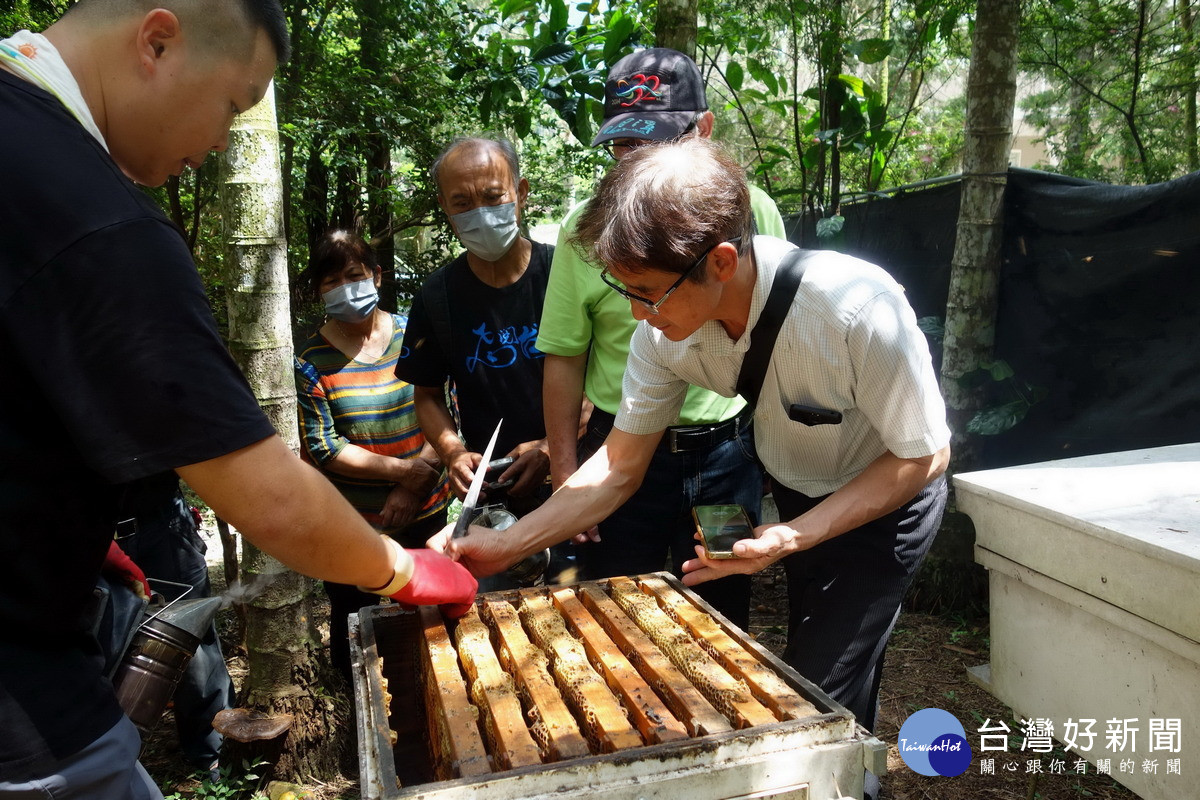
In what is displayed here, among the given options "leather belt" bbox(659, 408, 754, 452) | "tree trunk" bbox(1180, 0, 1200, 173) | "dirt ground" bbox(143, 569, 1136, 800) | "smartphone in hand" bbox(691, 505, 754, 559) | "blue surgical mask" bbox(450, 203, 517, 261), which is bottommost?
"dirt ground" bbox(143, 569, 1136, 800)

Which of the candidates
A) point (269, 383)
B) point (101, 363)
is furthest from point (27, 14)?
point (101, 363)

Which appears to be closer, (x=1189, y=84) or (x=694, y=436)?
(x=694, y=436)

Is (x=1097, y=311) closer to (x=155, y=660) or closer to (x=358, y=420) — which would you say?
(x=358, y=420)

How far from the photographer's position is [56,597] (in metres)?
1.41

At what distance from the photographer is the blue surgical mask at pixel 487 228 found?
3.62 m

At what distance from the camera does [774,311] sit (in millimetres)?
2277

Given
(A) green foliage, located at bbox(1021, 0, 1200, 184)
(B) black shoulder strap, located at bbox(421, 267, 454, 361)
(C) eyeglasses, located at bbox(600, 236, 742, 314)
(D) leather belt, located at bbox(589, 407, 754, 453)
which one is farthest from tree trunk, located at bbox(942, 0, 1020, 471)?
(C) eyeglasses, located at bbox(600, 236, 742, 314)

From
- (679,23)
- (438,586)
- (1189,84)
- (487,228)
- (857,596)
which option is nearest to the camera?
(438,586)

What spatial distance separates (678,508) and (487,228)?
151 centimetres

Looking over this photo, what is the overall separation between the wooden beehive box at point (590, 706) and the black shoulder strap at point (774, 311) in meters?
0.71

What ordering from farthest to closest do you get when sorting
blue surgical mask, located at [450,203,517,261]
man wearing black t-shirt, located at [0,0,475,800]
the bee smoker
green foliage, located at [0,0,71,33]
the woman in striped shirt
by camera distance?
green foliage, located at [0,0,71,33] → the woman in striped shirt → blue surgical mask, located at [450,203,517,261] → the bee smoker → man wearing black t-shirt, located at [0,0,475,800]

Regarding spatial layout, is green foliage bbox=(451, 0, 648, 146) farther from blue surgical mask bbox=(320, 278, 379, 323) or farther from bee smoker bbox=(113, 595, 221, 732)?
bee smoker bbox=(113, 595, 221, 732)

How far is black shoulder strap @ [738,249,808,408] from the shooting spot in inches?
89.3

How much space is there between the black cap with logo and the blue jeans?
112 cm
